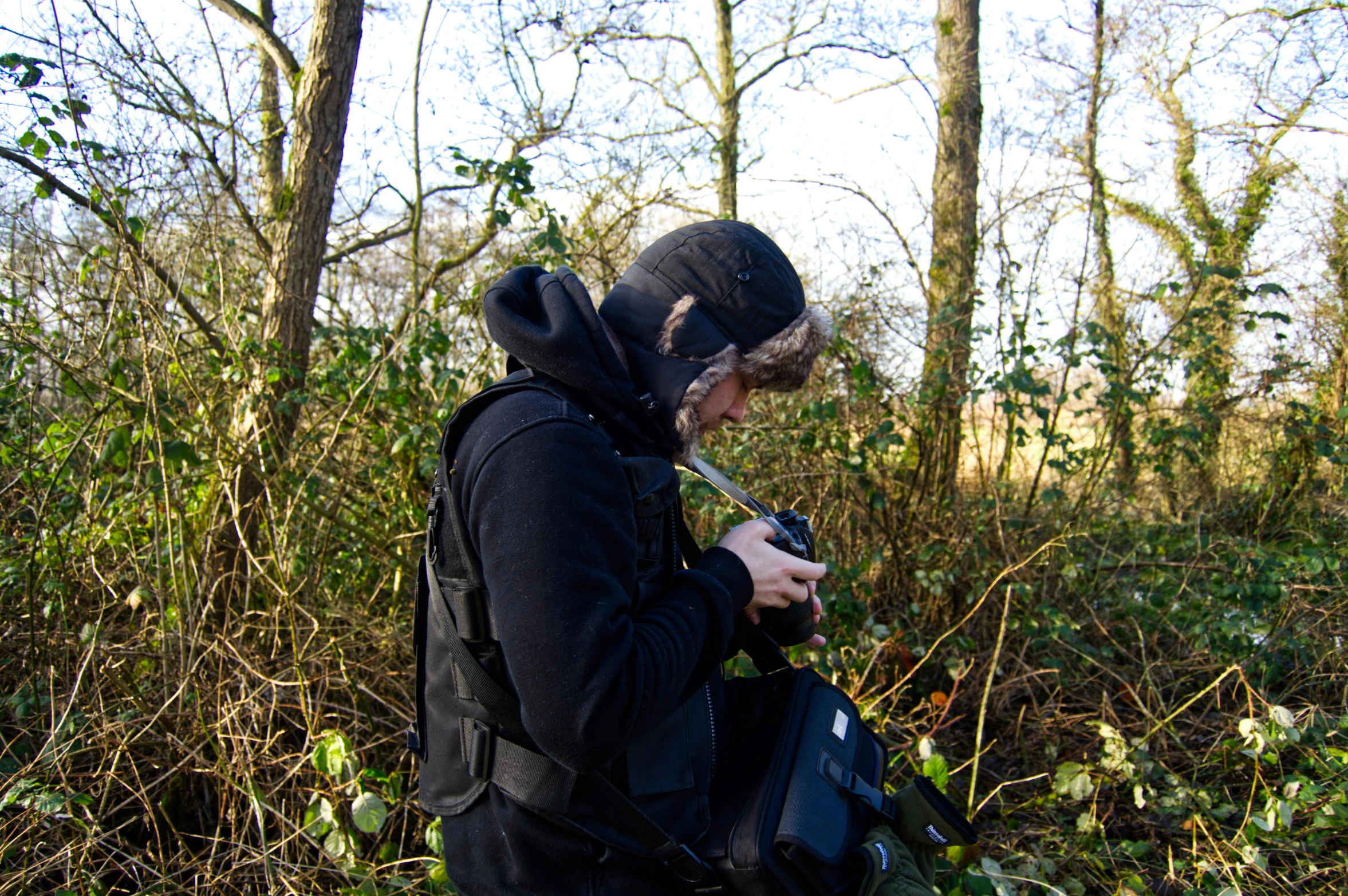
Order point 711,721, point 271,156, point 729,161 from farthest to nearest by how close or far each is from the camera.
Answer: point 729,161, point 271,156, point 711,721

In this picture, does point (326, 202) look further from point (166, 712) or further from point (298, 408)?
point (166, 712)

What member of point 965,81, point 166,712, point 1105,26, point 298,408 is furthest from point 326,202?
point 1105,26

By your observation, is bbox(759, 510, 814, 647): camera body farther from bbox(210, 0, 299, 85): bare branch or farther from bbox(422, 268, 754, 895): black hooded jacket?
bbox(210, 0, 299, 85): bare branch

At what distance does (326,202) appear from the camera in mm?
4109

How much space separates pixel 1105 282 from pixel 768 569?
3887 mm

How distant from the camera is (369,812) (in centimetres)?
248

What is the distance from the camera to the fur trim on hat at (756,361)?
4.58 ft

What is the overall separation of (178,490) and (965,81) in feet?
15.7

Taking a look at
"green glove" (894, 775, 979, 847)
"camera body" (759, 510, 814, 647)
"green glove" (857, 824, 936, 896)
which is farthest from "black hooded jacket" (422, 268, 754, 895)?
"green glove" (894, 775, 979, 847)

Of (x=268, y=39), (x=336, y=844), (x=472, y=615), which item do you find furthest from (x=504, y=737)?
(x=268, y=39)

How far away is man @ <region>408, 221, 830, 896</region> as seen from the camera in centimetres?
110

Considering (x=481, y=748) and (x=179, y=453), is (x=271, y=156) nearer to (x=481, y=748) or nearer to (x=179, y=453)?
(x=179, y=453)

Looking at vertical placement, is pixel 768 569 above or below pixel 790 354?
below

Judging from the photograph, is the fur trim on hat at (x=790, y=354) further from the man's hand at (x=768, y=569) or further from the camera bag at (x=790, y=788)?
the camera bag at (x=790, y=788)
